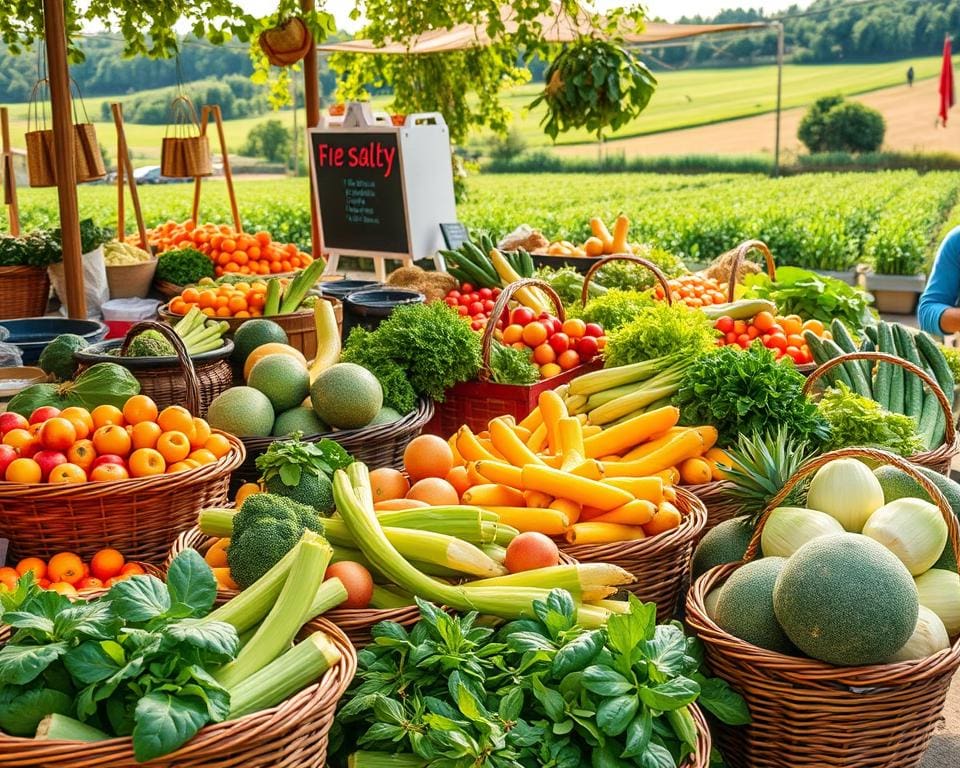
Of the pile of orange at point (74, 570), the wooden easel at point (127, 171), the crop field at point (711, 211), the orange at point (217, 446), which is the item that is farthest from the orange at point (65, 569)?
the crop field at point (711, 211)

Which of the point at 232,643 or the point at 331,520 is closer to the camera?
the point at 232,643

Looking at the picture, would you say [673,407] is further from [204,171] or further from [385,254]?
[204,171]

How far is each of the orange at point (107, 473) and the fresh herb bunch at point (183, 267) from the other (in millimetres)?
3888

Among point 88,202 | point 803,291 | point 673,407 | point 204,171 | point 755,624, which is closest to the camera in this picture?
point 755,624

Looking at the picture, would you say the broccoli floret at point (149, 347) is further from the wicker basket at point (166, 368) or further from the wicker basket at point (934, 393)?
the wicker basket at point (934, 393)

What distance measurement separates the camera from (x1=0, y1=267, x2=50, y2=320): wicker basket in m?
6.05

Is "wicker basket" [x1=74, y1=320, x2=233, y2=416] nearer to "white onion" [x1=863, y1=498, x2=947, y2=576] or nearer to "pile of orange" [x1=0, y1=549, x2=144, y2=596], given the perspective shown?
"pile of orange" [x1=0, y1=549, x2=144, y2=596]

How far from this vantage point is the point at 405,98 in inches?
415

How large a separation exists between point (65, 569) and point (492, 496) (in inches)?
46.9

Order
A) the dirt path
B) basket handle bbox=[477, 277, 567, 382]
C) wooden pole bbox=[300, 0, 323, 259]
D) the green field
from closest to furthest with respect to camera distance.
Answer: basket handle bbox=[477, 277, 567, 382] < wooden pole bbox=[300, 0, 323, 259] < the dirt path < the green field

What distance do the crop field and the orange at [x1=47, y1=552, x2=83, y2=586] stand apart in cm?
975

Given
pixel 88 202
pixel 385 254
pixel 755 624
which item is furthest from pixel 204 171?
pixel 88 202

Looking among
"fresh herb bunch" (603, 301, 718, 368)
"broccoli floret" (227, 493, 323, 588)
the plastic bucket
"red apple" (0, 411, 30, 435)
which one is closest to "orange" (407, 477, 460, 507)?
"broccoli floret" (227, 493, 323, 588)

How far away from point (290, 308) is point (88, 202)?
20.9 m
